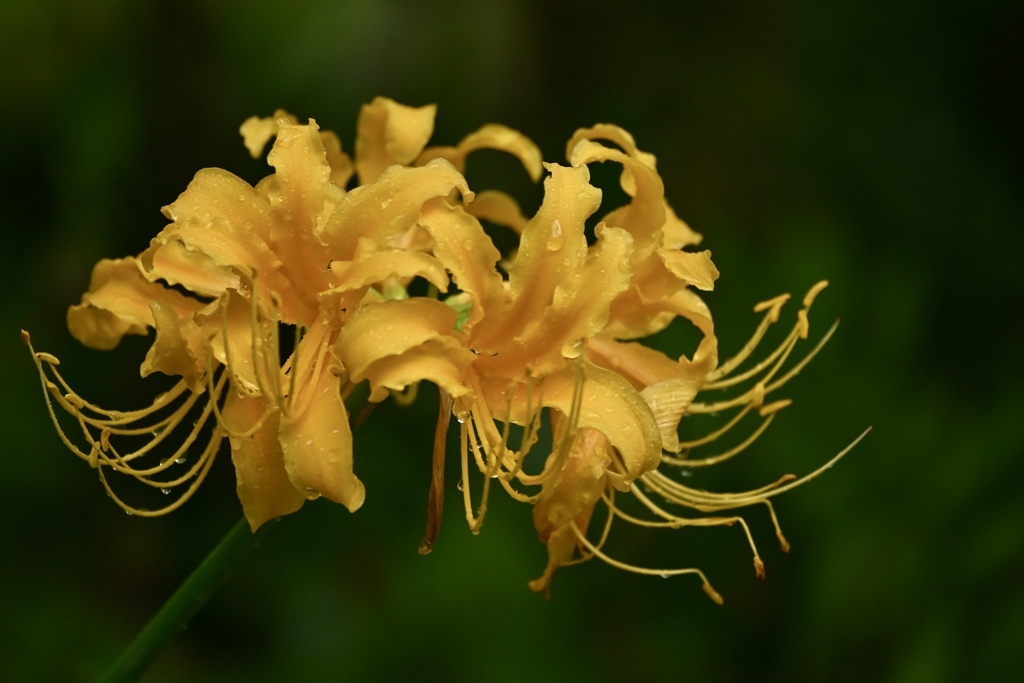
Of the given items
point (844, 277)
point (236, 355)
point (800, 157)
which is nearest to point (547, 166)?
point (236, 355)

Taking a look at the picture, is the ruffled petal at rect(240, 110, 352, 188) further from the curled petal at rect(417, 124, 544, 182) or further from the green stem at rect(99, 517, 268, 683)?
the green stem at rect(99, 517, 268, 683)

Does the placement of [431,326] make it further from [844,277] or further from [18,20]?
[18,20]

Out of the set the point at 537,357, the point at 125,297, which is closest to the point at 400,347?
the point at 537,357

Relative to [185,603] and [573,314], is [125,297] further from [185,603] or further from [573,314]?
[573,314]

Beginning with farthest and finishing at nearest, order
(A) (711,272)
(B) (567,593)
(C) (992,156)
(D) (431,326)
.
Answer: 1. (C) (992,156)
2. (B) (567,593)
3. (A) (711,272)
4. (D) (431,326)

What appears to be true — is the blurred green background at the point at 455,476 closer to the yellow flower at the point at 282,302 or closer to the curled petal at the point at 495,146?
the curled petal at the point at 495,146

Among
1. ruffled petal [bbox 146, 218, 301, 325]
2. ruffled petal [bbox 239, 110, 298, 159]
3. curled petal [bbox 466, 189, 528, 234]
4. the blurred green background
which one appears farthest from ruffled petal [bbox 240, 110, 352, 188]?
the blurred green background

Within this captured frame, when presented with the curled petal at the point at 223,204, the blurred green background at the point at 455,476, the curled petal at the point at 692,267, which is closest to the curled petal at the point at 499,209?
the curled petal at the point at 692,267
